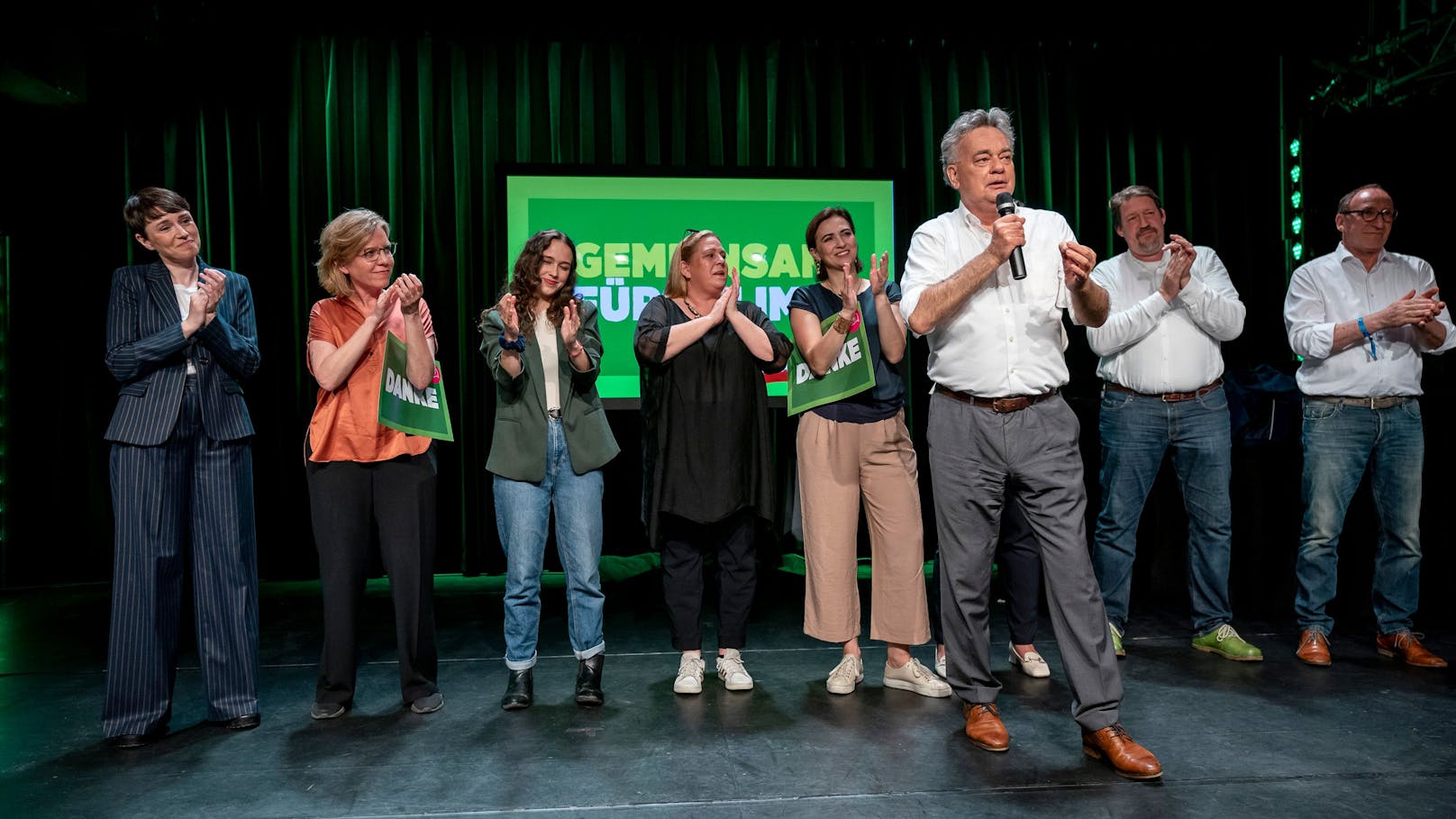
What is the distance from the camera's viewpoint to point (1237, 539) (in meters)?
4.34

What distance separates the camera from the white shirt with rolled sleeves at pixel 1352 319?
3.44 metres

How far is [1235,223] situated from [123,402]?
592 centimetres

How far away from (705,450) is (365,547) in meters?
1.07

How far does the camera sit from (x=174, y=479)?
2.83m

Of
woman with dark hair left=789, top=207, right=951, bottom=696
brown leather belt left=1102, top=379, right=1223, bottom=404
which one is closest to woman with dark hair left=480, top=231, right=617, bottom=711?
woman with dark hair left=789, top=207, right=951, bottom=696

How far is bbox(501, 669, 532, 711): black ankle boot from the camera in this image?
10.0 feet

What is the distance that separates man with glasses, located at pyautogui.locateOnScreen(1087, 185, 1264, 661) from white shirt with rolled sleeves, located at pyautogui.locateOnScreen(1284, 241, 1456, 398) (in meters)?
0.27

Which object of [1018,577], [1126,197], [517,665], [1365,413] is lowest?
[517,665]

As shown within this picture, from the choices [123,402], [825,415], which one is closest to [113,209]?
[123,402]

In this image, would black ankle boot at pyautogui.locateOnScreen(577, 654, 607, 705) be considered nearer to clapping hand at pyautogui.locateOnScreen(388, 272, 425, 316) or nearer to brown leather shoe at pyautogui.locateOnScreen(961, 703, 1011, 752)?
brown leather shoe at pyautogui.locateOnScreen(961, 703, 1011, 752)

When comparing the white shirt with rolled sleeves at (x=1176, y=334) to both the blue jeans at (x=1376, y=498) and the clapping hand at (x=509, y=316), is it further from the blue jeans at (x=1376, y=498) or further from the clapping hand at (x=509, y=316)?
the clapping hand at (x=509, y=316)

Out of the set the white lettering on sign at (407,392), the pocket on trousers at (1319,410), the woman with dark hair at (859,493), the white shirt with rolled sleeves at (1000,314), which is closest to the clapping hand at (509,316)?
the white lettering on sign at (407,392)

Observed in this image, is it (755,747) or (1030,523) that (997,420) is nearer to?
(1030,523)

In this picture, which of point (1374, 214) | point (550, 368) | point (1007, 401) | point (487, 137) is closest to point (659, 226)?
point (487, 137)
